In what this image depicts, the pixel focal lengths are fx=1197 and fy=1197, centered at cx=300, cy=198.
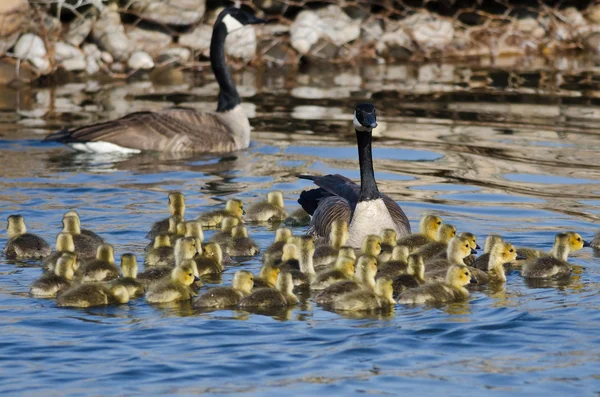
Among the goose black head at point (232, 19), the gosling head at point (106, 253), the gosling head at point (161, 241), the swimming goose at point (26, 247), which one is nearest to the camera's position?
the gosling head at point (106, 253)

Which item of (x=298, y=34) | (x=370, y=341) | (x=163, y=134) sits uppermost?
(x=298, y=34)

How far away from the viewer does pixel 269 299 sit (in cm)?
1012

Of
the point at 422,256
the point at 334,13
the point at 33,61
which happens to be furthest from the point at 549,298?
the point at 334,13

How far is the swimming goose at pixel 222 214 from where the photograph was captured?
1345 centimetres

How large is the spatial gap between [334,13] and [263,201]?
47.1 feet

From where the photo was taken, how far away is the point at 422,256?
1180 centimetres

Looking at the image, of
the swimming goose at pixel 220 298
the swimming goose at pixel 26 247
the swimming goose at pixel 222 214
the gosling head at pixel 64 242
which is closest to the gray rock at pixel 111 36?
the swimming goose at pixel 222 214

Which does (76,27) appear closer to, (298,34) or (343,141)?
(298,34)

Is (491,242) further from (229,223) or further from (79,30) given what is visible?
(79,30)

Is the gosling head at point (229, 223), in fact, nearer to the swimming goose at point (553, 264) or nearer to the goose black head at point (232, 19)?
the swimming goose at point (553, 264)

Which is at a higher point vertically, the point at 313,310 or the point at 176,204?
the point at 176,204

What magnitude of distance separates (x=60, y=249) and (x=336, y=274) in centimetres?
275

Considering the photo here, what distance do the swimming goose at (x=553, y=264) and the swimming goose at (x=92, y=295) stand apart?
3824mm

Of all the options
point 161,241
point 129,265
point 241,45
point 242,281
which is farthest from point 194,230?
point 241,45
